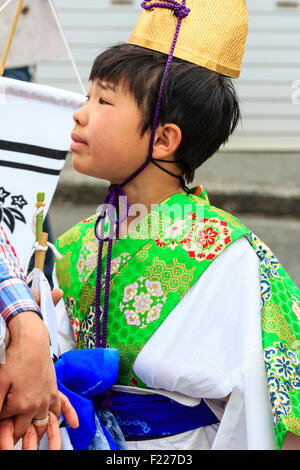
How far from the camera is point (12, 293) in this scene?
170 cm

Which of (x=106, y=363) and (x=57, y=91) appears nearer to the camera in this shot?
(x=106, y=363)

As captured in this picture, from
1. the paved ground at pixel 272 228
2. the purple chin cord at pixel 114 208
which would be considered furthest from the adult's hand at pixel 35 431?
the paved ground at pixel 272 228

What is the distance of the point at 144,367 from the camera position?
200cm

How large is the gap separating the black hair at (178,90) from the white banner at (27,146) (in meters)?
0.43

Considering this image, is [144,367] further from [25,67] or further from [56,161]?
[25,67]

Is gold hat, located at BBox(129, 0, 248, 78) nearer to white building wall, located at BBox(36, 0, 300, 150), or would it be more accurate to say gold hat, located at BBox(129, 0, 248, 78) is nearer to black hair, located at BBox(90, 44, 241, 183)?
black hair, located at BBox(90, 44, 241, 183)

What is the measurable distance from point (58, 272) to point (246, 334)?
686 mm

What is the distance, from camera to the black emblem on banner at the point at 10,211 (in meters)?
2.54

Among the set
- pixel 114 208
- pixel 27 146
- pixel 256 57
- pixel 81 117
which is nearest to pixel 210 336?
pixel 114 208

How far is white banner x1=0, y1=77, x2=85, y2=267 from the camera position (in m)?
2.53

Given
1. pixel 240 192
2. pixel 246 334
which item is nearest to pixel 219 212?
pixel 246 334

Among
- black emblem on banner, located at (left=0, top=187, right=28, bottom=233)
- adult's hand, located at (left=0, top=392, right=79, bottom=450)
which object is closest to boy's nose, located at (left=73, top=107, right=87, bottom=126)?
black emblem on banner, located at (left=0, top=187, right=28, bottom=233)
